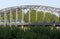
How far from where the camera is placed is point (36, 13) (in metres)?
92.1

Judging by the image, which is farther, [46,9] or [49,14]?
[49,14]

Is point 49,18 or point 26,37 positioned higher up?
point 26,37

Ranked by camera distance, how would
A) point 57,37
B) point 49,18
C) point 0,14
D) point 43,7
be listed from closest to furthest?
point 57,37
point 43,7
point 0,14
point 49,18

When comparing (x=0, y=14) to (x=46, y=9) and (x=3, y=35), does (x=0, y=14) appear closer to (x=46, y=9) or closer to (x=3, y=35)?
(x=46, y=9)

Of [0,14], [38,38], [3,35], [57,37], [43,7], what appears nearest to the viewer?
[38,38]

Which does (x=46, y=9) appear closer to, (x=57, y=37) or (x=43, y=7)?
(x=43, y=7)

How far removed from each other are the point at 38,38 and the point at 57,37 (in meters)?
1.36

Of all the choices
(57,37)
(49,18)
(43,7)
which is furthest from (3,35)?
(49,18)

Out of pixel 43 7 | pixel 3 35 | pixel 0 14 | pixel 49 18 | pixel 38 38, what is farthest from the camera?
pixel 49 18

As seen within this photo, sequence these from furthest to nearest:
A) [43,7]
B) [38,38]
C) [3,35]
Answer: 1. [43,7]
2. [3,35]
3. [38,38]

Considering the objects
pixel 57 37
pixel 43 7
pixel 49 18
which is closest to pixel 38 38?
pixel 57 37

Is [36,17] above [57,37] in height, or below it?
below

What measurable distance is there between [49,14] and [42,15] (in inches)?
177

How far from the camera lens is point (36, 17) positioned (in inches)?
3607
